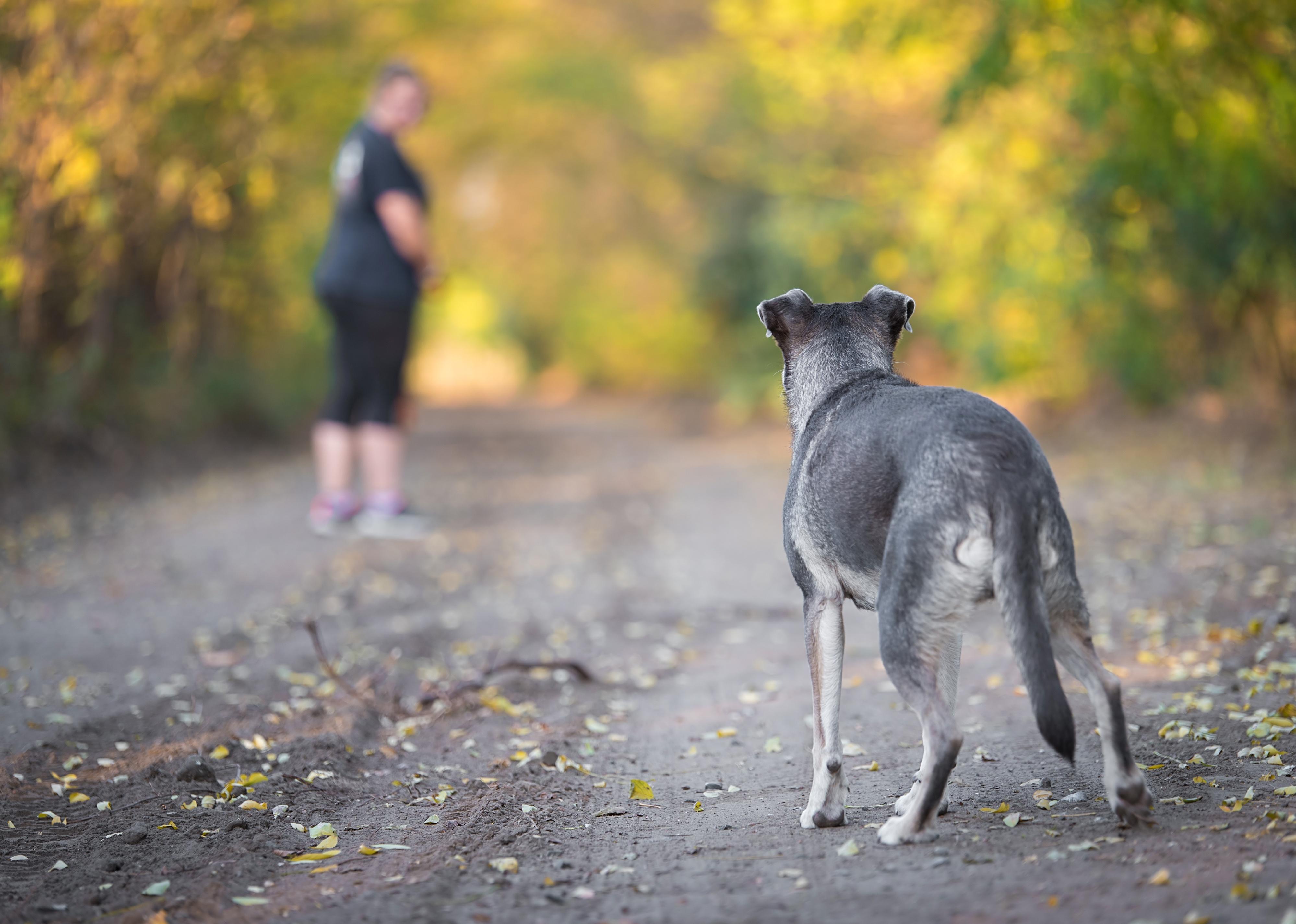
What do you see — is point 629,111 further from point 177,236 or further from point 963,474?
point 963,474

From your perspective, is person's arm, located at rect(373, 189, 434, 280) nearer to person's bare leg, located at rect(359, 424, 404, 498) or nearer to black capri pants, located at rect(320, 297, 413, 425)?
black capri pants, located at rect(320, 297, 413, 425)

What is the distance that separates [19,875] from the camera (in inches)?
130

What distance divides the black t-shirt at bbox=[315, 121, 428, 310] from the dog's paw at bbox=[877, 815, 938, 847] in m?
7.02

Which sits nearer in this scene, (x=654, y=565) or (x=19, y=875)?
(x=19, y=875)

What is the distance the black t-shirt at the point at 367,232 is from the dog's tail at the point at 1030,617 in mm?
7075

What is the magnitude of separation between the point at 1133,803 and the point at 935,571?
0.87 meters

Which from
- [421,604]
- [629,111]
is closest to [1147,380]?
[421,604]

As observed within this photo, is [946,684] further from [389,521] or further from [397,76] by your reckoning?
[397,76]

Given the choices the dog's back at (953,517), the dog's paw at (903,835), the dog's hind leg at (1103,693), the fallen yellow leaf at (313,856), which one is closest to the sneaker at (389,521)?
the fallen yellow leaf at (313,856)

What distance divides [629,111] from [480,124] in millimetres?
3389

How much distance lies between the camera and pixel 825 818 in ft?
11.5

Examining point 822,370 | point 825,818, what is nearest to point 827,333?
point 822,370

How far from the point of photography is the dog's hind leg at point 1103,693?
3.21 meters

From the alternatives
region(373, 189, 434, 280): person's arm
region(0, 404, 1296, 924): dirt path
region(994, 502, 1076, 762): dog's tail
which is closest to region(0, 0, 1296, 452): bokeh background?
region(373, 189, 434, 280): person's arm
